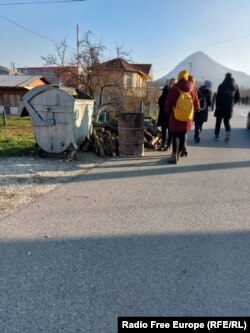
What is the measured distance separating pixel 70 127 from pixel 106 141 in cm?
130

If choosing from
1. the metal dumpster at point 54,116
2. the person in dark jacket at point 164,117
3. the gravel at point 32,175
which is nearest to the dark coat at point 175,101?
the person in dark jacket at point 164,117

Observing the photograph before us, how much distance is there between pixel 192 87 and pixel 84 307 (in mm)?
5174

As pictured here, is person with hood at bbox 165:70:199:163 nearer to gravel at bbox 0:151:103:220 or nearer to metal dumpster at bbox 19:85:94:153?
gravel at bbox 0:151:103:220

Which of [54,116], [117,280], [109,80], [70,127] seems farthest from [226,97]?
[117,280]

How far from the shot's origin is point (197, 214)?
3.88 metres

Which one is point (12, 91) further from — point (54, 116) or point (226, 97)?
point (226, 97)

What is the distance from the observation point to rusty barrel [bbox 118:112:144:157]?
22.5ft

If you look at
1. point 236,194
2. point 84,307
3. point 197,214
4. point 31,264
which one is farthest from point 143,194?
point 84,307

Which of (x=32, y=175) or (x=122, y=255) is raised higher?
(x=32, y=175)

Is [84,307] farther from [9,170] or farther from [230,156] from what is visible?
[230,156]

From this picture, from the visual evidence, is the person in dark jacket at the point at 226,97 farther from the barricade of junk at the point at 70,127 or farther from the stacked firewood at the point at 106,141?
the barricade of junk at the point at 70,127

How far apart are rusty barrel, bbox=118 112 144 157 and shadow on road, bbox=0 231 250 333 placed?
156 inches

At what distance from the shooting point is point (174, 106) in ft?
20.3

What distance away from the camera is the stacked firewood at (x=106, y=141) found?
23.4 ft
